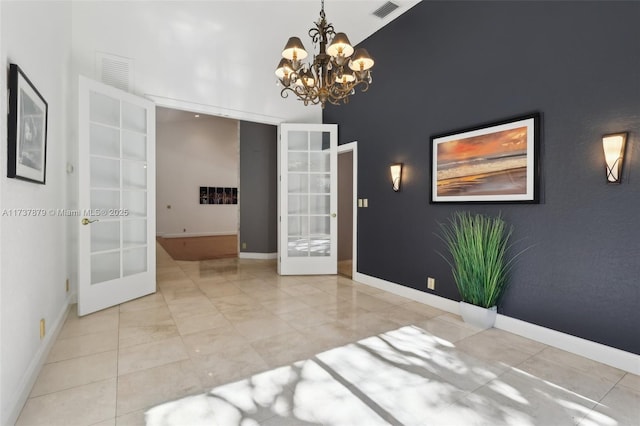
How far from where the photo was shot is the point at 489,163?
9.86 feet

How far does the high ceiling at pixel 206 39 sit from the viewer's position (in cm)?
362

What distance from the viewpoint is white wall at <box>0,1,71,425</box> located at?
5.38 ft

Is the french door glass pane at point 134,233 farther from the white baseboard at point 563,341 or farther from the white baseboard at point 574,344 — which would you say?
the white baseboard at point 574,344

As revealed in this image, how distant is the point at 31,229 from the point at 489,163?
3.78 metres

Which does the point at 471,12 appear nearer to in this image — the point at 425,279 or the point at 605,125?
the point at 605,125

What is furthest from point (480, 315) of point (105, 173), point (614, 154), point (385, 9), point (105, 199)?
point (105, 173)

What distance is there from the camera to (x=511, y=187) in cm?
282

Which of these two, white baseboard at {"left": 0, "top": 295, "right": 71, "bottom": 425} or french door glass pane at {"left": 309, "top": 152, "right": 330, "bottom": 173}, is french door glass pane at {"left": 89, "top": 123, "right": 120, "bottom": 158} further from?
french door glass pane at {"left": 309, "top": 152, "right": 330, "bottom": 173}

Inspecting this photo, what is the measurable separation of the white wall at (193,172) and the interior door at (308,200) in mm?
6327

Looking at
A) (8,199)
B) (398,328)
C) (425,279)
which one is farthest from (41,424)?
(425,279)

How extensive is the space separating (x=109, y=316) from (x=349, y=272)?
3.47 meters

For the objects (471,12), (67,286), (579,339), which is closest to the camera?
(579,339)

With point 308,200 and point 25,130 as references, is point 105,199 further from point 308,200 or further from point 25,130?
point 308,200

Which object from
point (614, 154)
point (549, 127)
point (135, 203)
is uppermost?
point (549, 127)
